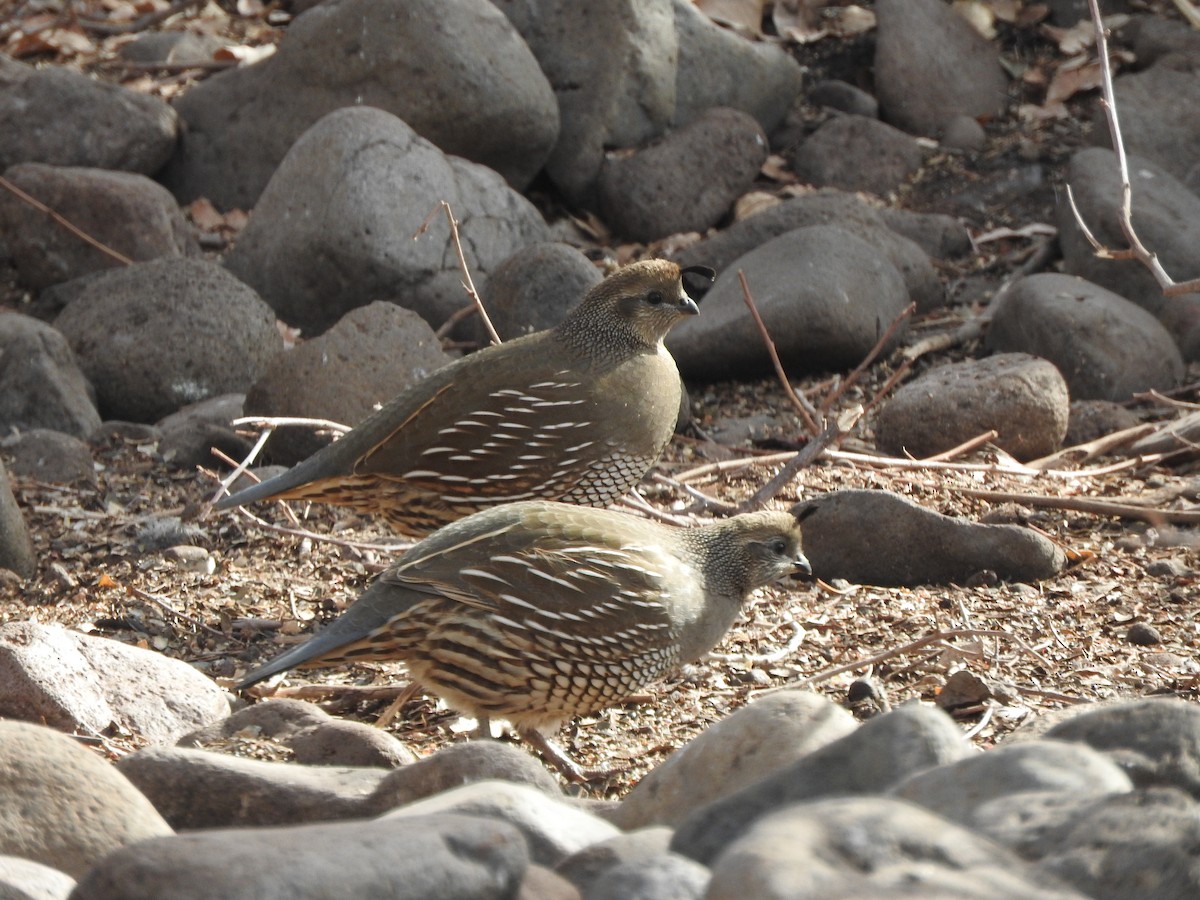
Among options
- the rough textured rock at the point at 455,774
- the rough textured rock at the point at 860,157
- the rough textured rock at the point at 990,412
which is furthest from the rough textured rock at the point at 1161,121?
the rough textured rock at the point at 455,774

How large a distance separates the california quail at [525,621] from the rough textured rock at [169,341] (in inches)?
168

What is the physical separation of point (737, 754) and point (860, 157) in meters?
8.33

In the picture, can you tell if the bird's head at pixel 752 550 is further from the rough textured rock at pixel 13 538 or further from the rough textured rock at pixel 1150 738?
the rough textured rock at pixel 13 538

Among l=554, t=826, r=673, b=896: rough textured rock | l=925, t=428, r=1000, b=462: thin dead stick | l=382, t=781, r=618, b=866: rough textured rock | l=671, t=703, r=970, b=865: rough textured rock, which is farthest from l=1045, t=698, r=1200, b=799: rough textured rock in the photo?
l=925, t=428, r=1000, b=462: thin dead stick

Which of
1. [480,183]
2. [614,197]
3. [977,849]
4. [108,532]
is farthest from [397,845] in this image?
[614,197]

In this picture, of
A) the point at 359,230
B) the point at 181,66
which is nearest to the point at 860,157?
the point at 359,230

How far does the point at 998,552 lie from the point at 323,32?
644 cm

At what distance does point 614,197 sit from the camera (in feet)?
36.3

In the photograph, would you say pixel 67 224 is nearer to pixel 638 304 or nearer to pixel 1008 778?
pixel 638 304

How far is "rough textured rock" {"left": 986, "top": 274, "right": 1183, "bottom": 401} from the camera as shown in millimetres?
8734

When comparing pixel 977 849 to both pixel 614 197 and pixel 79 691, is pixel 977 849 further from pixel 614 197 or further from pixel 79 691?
pixel 614 197

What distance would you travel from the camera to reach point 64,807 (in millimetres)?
3744

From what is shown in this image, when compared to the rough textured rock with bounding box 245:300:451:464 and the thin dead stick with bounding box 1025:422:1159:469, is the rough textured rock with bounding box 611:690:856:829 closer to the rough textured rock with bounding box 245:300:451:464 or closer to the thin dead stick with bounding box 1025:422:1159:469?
the rough textured rock with bounding box 245:300:451:464

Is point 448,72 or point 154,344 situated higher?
point 448,72
